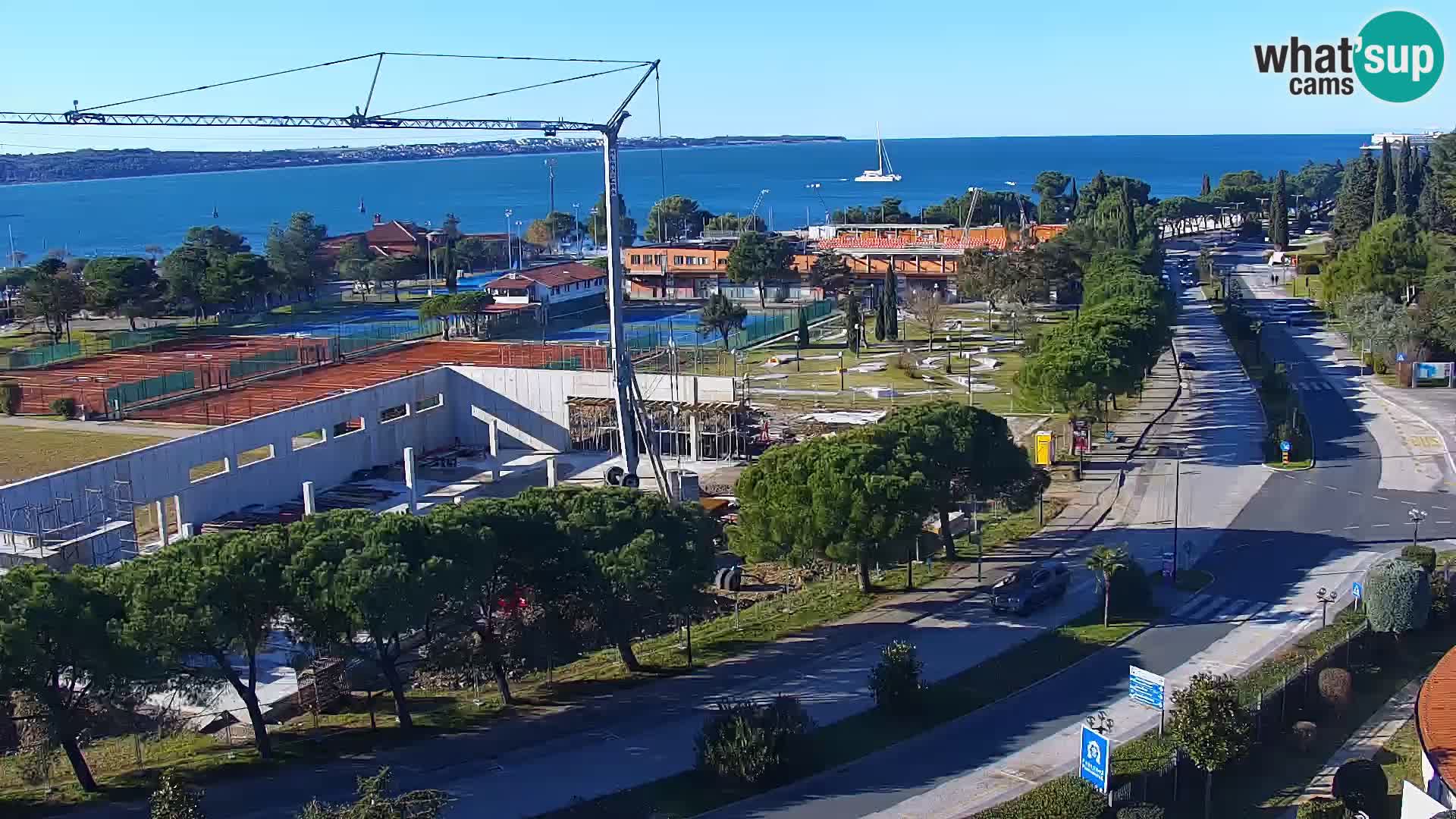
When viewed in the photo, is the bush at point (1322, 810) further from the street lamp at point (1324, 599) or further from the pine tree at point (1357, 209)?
the pine tree at point (1357, 209)

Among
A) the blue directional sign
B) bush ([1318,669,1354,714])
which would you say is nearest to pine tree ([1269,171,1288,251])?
bush ([1318,669,1354,714])

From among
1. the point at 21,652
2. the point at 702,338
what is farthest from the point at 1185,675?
the point at 702,338

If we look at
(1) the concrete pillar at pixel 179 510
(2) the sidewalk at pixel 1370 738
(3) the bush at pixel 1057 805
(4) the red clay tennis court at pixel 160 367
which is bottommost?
(2) the sidewalk at pixel 1370 738

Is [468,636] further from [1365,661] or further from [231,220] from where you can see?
[231,220]

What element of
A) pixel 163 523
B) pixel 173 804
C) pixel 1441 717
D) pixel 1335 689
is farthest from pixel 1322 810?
pixel 163 523

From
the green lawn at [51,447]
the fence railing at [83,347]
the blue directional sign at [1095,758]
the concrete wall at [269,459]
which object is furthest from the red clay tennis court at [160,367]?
the blue directional sign at [1095,758]
